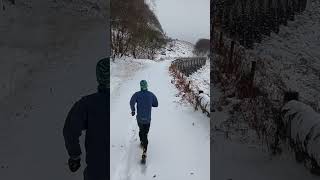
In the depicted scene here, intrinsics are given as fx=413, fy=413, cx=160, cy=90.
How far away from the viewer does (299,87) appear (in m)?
11.7

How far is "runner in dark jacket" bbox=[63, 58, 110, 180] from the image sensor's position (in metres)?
4.05

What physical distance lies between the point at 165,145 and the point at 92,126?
14.2 ft

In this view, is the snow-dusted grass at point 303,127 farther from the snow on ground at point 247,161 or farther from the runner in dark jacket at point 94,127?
the runner in dark jacket at point 94,127

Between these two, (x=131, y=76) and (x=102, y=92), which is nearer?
(x=102, y=92)

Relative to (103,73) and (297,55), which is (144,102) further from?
(297,55)

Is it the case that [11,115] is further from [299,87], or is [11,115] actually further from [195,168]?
[299,87]

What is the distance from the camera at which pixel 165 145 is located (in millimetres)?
8266

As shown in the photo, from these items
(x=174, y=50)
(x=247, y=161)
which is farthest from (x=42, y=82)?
Result: (x=174, y=50)

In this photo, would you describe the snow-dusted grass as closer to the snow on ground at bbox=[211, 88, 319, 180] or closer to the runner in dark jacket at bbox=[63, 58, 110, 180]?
the snow on ground at bbox=[211, 88, 319, 180]

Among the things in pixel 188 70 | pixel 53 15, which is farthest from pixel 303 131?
pixel 188 70

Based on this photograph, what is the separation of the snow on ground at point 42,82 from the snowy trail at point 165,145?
0.91 metres

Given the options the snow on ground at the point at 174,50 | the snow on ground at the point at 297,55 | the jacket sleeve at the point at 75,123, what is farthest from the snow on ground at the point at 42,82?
the snow on ground at the point at 174,50

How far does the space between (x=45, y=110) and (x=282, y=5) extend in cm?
1010

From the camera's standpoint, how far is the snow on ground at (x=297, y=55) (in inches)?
464
